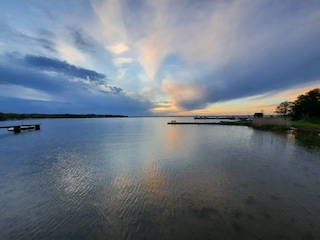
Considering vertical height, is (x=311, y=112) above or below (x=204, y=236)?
above

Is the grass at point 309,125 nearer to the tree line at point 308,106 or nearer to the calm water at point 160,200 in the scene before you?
the tree line at point 308,106

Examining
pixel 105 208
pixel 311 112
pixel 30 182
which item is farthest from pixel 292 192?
pixel 311 112

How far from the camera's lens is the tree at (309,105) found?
67.5 m

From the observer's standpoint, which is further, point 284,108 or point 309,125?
point 284,108

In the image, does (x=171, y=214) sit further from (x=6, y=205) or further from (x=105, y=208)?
(x=6, y=205)

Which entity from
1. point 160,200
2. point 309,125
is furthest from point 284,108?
point 160,200

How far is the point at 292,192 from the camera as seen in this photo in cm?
954

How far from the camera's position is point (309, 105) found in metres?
68.8

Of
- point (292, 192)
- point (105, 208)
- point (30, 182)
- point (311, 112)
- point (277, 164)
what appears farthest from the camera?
point (311, 112)

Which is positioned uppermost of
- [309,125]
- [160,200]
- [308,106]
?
[308,106]

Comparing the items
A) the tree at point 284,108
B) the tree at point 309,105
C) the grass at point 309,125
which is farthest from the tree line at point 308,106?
the tree at point 284,108

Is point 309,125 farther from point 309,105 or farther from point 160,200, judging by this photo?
point 160,200

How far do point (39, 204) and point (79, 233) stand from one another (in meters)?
3.52

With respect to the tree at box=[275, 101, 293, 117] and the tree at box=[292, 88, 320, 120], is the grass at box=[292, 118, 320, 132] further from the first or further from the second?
the tree at box=[275, 101, 293, 117]
